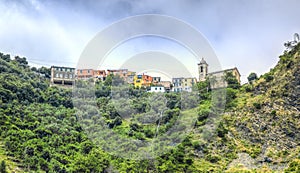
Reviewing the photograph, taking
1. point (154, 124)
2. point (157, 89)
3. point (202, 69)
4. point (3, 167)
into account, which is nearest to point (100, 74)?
point (157, 89)

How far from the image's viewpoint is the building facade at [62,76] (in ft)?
180

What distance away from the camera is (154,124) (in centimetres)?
3944

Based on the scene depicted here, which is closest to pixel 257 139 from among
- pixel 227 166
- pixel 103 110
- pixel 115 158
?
pixel 227 166

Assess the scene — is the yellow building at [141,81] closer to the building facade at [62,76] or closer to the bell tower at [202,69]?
the bell tower at [202,69]

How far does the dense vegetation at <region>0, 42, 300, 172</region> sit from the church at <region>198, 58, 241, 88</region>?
88 centimetres

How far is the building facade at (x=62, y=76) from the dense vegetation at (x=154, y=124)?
600 cm

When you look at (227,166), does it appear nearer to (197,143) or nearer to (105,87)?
(197,143)

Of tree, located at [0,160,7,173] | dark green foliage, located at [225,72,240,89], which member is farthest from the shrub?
tree, located at [0,160,7,173]

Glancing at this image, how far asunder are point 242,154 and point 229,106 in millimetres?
7661

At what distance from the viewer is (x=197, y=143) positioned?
34.2 m

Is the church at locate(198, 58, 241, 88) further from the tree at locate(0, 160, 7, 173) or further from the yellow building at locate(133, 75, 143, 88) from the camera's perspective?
the tree at locate(0, 160, 7, 173)

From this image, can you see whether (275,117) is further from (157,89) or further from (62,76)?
(62,76)

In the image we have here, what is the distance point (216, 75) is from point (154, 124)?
14679 mm

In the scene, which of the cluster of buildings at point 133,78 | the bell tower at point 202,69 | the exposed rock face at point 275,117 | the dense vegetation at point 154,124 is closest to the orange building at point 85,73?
the cluster of buildings at point 133,78
